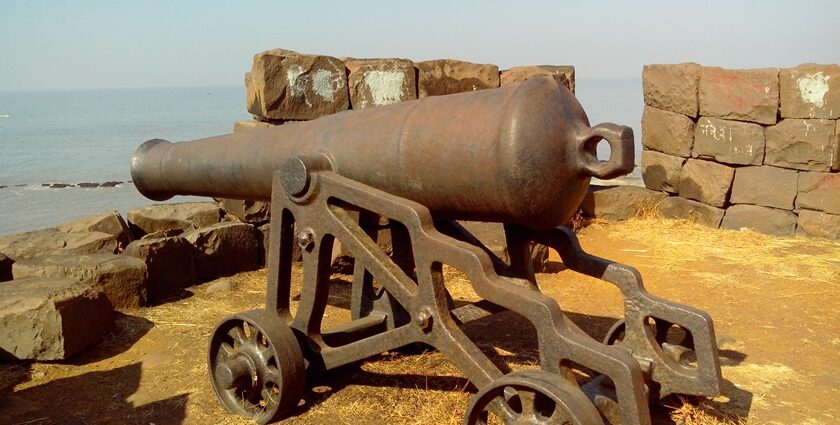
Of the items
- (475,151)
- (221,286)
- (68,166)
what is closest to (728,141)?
(221,286)

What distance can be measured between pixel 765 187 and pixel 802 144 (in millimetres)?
637

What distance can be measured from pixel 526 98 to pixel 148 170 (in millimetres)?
2707

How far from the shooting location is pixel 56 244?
631cm

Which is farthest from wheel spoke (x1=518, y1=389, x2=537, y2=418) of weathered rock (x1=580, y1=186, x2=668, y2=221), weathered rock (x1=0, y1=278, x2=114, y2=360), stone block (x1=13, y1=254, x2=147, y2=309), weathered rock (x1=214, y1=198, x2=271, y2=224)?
weathered rock (x1=580, y1=186, x2=668, y2=221)

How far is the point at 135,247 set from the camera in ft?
19.2

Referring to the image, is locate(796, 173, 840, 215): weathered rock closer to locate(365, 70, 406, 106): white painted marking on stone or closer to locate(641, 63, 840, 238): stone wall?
locate(641, 63, 840, 238): stone wall

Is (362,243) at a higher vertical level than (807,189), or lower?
→ higher

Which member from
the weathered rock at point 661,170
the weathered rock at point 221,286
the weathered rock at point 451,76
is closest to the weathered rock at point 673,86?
the weathered rock at point 661,170

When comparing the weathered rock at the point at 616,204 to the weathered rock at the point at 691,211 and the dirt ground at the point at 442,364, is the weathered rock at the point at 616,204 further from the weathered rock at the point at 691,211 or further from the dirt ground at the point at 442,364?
the dirt ground at the point at 442,364

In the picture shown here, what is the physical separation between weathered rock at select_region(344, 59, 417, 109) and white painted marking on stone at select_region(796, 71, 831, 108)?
14.4 feet

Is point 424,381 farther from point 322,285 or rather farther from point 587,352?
point 587,352

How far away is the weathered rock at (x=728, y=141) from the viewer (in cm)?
875

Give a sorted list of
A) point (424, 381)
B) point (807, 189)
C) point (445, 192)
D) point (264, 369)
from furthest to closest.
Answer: point (807, 189) → point (424, 381) → point (264, 369) → point (445, 192)

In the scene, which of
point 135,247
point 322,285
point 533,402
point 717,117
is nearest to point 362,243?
point 322,285
